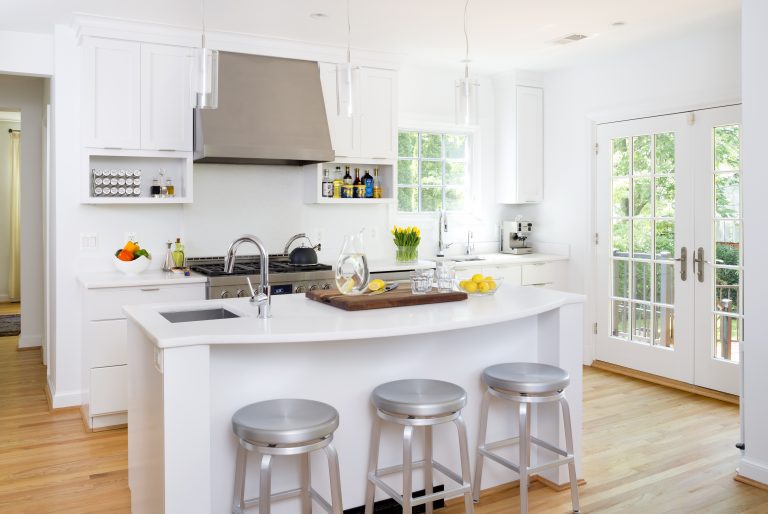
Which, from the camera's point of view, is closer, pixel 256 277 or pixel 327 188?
pixel 256 277

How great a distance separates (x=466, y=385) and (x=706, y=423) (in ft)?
6.90

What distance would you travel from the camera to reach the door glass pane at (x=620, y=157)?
18.3 ft

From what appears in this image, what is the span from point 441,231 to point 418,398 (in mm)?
3758

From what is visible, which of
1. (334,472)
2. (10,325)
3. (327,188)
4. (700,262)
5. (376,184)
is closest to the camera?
(334,472)

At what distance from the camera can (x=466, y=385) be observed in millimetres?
3119

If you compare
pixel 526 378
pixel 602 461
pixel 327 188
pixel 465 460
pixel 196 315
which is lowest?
pixel 602 461

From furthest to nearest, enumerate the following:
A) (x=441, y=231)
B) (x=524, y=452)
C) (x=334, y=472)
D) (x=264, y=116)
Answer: (x=441, y=231), (x=264, y=116), (x=524, y=452), (x=334, y=472)

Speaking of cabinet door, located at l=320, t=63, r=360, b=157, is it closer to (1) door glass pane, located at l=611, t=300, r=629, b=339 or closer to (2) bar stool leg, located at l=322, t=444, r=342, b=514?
(1) door glass pane, located at l=611, t=300, r=629, b=339

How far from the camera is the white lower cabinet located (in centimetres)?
421

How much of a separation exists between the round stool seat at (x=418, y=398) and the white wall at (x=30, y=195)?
4980 millimetres

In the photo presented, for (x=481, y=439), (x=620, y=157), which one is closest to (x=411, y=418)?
(x=481, y=439)

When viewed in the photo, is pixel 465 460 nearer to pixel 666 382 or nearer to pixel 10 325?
pixel 666 382

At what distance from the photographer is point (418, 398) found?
2547 mm

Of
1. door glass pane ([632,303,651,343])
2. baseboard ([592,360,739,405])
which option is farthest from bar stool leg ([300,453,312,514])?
door glass pane ([632,303,651,343])
